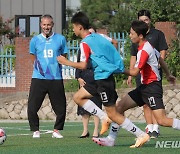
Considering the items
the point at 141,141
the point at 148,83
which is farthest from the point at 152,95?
the point at 141,141

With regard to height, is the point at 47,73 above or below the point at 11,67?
above

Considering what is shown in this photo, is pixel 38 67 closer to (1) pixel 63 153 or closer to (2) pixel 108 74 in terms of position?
(2) pixel 108 74

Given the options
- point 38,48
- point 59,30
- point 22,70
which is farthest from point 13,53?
point 38,48

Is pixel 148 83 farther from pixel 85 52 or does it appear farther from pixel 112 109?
pixel 85 52

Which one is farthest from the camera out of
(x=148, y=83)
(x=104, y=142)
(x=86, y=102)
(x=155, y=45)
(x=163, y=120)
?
(x=155, y=45)

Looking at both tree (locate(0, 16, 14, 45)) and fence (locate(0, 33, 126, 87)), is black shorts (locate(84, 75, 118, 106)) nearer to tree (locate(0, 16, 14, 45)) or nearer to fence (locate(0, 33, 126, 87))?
fence (locate(0, 33, 126, 87))

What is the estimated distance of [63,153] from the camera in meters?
10.6

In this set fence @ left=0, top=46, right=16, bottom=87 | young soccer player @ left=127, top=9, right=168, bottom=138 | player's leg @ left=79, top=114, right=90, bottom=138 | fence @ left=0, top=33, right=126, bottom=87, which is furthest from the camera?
fence @ left=0, top=46, right=16, bottom=87

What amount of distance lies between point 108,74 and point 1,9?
28.6 meters

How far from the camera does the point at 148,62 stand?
11.7 m

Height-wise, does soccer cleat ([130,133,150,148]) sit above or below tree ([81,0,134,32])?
above

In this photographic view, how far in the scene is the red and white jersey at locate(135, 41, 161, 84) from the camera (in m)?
11.5

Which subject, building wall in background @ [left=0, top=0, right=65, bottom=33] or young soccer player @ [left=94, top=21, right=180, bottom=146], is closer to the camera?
young soccer player @ [left=94, top=21, right=180, bottom=146]

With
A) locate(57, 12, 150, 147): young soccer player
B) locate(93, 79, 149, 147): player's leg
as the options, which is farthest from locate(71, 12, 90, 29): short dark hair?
locate(93, 79, 149, 147): player's leg
